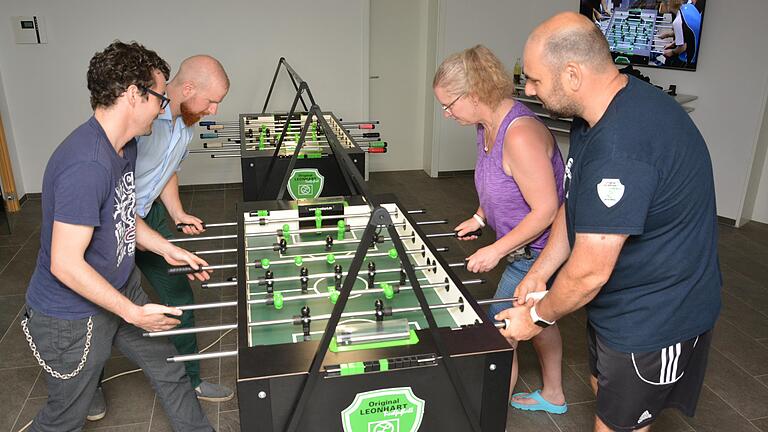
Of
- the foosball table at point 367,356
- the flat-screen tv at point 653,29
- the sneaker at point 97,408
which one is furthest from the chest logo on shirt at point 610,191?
the flat-screen tv at point 653,29

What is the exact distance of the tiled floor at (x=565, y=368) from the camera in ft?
8.84

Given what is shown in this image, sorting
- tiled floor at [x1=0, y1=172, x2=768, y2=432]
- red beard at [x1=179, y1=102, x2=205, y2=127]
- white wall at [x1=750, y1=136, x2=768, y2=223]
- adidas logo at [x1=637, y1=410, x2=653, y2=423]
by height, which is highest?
red beard at [x1=179, y1=102, x2=205, y2=127]

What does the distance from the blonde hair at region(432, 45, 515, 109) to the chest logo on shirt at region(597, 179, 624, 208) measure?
0.78m

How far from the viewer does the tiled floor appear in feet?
8.84

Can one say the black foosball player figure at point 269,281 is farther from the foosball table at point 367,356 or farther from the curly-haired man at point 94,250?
the curly-haired man at point 94,250

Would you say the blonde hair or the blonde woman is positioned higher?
the blonde hair

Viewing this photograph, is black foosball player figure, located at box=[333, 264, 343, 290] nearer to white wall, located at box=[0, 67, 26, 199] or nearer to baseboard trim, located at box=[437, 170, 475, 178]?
white wall, located at box=[0, 67, 26, 199]

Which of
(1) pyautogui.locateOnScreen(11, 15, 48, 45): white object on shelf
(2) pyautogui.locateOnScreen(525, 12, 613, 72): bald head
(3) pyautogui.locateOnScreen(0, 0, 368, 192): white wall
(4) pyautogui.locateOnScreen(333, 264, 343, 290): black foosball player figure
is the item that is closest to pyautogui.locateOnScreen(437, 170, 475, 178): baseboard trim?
(3) pyautogui.locateOnScreen(0, 0, 368, 192): white wall

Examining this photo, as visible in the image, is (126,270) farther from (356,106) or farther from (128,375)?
(356,106)

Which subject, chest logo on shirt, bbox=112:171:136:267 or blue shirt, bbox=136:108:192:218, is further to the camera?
blue shirt, bbox=136:108:192:218

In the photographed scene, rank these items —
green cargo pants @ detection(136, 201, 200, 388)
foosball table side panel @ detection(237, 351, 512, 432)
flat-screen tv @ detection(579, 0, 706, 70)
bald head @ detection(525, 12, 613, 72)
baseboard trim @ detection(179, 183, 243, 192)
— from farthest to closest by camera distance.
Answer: baseboard trim @ detection(179, 183, 243, 192) → flat-screen tv @ detection(579, 0, 706, 70) → green cargo pants @ detection(136, 201, 200, 388) → bald head @ detection(525, 12, 613, 72) → foosball table side panel @ detection(237, 351, 512, 432)

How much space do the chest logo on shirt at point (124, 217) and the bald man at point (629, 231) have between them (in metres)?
1.23

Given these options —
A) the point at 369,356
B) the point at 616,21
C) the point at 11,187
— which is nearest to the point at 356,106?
the point at 616,21

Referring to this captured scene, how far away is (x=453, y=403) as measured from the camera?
5.13ft
